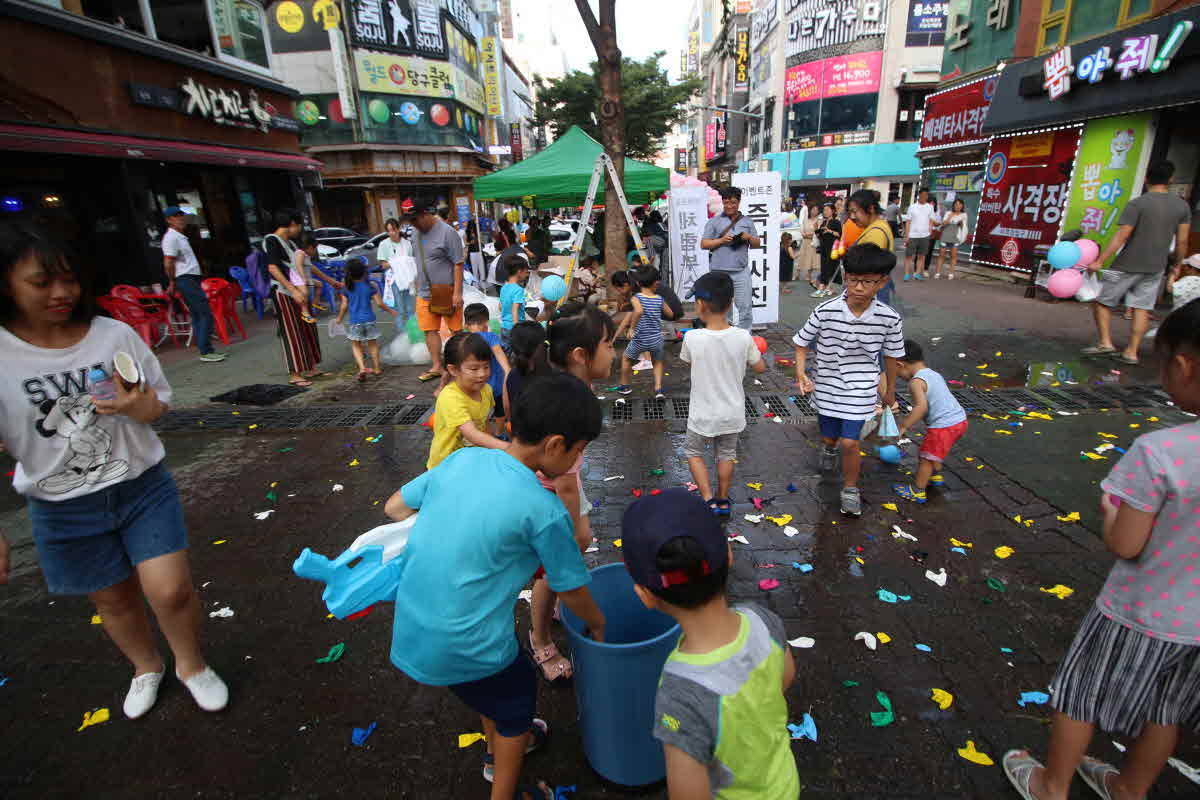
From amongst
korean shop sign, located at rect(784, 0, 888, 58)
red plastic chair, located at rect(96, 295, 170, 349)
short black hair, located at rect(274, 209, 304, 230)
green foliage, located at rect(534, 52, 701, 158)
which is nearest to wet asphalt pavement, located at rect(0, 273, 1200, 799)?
short black hair, located at rect(274, 209, 304, 230)

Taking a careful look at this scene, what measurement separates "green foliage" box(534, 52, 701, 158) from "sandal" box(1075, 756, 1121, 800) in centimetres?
3056

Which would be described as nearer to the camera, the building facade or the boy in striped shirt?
the boy in striped shirt

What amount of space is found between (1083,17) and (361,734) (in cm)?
1575

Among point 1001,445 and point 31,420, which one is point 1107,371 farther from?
point 31,420

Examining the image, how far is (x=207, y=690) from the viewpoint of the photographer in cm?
266

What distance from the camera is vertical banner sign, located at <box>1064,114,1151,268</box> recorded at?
389 inches

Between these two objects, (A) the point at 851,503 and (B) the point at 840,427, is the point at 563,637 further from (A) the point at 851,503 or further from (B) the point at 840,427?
(B) the point at 840,427

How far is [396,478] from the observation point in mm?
4961

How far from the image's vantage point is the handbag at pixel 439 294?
22.4 feet

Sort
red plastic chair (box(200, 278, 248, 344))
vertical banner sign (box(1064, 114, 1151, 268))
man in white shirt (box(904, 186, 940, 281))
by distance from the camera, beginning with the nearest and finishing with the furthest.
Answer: vertical banner sign (box(1064, 114, 1151, 268))
red plastic chair (box(200, 278, 248, 344))
man in white shirt (box(904, 186, 940, 281))

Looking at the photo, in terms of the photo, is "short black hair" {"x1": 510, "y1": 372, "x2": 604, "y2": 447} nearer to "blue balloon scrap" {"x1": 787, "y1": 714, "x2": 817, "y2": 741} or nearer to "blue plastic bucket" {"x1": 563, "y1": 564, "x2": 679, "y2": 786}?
"blue plastic bucket" {"x1": 563, "y1": 564, "x2": 679, "y2": 786}

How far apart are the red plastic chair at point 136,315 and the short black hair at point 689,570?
9.62m

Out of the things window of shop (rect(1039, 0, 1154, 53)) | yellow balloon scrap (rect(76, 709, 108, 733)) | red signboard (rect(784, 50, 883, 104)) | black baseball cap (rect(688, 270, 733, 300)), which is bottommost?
yellow balloon scrap (rect(76, 709, 108, 733))

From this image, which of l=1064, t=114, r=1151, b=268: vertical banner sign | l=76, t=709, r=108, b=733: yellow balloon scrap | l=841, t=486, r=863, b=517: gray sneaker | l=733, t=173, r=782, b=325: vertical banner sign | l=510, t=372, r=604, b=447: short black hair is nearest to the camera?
l=510, t=372, r=604, b=447: short black hair
